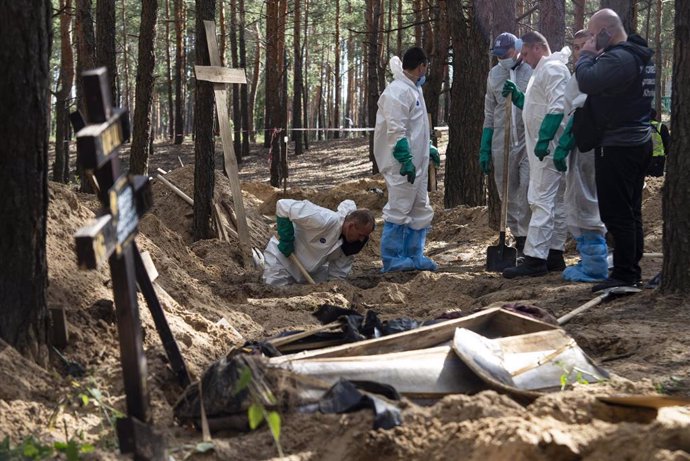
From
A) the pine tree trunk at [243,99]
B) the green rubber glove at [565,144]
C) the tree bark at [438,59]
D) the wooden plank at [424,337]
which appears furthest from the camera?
the pine tree trunk at [243,99]

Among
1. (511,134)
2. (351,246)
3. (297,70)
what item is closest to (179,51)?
(297,70)

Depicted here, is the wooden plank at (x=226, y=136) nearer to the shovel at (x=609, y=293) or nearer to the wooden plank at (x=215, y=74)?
the wooden plank at (x=215, y=74)

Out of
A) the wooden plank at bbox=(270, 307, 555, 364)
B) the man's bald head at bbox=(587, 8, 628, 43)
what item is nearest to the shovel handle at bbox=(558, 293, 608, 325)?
the wooden plank at bbox=(270, 307, 555, 364)

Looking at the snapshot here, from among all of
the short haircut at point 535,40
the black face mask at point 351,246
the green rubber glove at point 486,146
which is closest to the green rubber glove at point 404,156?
the green rubber glove at point 486,146

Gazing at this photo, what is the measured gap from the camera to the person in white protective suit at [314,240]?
832cm

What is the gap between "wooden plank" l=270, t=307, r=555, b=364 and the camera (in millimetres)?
4656

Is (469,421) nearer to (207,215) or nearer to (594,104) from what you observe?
(594,104)

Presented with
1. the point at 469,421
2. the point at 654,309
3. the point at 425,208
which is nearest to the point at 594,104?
the point at 654,309

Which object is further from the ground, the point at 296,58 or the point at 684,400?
the point at 296,58

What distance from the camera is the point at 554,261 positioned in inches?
349

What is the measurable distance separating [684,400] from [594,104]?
3.88 metres

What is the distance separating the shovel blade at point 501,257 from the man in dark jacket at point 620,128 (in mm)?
1871

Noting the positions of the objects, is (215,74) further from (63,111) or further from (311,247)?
(63,111)

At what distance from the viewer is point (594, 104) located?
7383 millimetres
